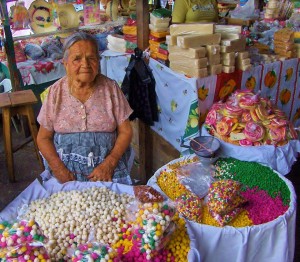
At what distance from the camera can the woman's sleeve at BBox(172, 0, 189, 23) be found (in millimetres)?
4086

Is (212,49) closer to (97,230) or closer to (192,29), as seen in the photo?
(192,29)

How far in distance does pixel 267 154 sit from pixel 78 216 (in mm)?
1396

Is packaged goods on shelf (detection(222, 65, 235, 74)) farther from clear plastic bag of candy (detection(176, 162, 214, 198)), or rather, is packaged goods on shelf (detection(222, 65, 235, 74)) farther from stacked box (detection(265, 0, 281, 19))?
stacked box (detection(265, 0, 281, 19))

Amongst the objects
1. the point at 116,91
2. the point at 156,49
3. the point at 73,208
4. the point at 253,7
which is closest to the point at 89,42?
the point at 116,91

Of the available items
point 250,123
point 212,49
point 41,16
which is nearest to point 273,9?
point 212,49

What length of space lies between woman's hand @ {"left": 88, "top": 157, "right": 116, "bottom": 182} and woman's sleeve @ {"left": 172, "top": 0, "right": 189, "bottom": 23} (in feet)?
7.89

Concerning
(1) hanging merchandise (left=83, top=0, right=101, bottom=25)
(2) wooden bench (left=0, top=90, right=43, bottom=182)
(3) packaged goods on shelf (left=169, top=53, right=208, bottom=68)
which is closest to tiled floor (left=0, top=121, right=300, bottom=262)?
(2) wooden bench (left=0, top=90, right=43, bottom=182)

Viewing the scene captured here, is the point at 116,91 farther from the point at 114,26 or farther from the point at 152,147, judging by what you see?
the point at 114,26

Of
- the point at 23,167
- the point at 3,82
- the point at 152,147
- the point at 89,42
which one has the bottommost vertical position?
the point at 23,167

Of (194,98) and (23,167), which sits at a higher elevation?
(194,98)

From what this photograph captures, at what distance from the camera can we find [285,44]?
3.37 m

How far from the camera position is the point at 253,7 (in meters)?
6.08

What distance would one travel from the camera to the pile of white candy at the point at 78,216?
5.17 ft

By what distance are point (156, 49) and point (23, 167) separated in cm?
210
